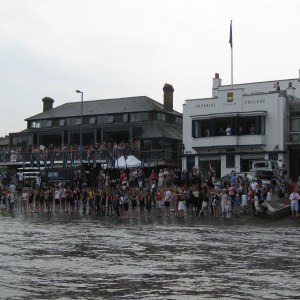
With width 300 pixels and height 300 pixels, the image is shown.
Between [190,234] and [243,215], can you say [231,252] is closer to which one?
[190,234]

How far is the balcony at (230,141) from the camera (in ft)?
171

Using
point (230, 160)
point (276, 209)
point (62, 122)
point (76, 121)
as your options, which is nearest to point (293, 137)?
point (230, 160)

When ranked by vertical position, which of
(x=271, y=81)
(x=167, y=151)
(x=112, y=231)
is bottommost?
(x=112, y=231)

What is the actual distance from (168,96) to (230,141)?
18.7 metres

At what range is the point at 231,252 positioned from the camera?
18.5 meters

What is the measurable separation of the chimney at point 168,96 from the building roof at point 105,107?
24.8 inches

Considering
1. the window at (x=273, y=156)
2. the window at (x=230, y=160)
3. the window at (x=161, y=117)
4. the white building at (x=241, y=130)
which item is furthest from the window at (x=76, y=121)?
the window at (x=273, y=156)

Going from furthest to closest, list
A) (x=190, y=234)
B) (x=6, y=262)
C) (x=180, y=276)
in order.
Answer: (x=190, y=234) → (x=6, y=262) → (x=180, y=276)

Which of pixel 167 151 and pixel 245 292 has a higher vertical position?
pixel 167 151

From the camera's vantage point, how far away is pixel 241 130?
5356 centimetres

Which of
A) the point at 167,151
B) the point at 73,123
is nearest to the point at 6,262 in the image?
the point at 167,151

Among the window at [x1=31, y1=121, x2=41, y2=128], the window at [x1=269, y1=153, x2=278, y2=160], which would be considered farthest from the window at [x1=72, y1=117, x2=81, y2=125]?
the window at [x1=269, y1=153, x2=278, y2=160]

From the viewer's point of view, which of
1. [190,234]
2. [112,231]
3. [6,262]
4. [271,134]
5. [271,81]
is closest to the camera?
[6,262]

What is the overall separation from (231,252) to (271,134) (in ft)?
114
